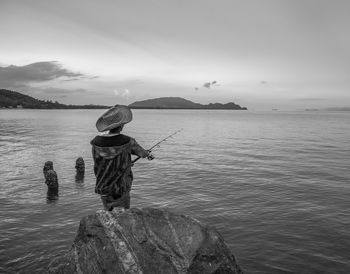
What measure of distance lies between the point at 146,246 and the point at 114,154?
2.34 metres

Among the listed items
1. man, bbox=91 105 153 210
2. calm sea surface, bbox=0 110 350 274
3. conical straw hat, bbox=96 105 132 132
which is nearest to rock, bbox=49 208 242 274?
man, bbox=91 105 153 210

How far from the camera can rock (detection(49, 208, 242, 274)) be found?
6.19 metres

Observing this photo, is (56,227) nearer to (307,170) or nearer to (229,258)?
(229,258)

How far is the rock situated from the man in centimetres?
115

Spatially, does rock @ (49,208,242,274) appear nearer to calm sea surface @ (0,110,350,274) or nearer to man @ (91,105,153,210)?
man @ (91,105,153,210)

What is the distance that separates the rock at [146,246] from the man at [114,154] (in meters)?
1.15

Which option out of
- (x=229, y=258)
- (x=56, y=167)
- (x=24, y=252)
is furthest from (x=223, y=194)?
(x=56, y=167)

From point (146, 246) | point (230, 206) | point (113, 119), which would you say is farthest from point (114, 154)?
point (230, 206)

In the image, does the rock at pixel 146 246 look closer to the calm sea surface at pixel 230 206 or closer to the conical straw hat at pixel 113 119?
the conical straw hat at pixel 113 119

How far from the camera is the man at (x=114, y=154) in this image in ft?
24.8

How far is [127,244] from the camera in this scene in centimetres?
634

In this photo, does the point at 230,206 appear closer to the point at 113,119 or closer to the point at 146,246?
the point at 113,119

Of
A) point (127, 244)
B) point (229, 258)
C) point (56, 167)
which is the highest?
point (127, 244)

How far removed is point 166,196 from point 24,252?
949cm
